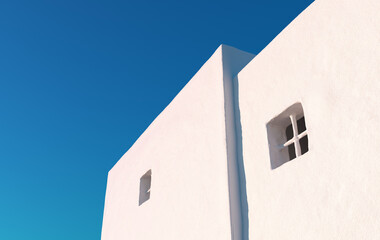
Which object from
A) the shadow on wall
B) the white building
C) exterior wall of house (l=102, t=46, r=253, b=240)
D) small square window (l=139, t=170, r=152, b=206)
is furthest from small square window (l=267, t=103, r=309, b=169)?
small square window (l=139, t=170, r=152, b=206)

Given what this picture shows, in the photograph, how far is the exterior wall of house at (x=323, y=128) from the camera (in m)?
3.41

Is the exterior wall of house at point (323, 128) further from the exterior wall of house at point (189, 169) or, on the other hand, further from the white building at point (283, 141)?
the exterior wall of house at point (189, 169)

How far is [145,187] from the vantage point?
785 cm

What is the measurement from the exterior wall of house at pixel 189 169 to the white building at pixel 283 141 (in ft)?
0.07

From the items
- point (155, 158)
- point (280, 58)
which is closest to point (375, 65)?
point (280, 58)

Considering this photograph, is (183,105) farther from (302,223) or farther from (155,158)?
(302,223)

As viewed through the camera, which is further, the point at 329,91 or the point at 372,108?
the point at 329,91

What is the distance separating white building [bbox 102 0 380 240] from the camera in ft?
11.5

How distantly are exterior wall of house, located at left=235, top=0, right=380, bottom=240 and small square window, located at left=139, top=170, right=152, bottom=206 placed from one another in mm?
3305

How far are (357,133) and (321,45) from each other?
1182 mm

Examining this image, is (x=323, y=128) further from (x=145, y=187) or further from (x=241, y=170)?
(x=145, y=187)

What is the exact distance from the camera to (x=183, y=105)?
6.83 metres

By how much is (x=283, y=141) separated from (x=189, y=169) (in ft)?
5.85

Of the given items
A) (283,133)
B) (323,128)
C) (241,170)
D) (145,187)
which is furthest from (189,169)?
(323,128)
